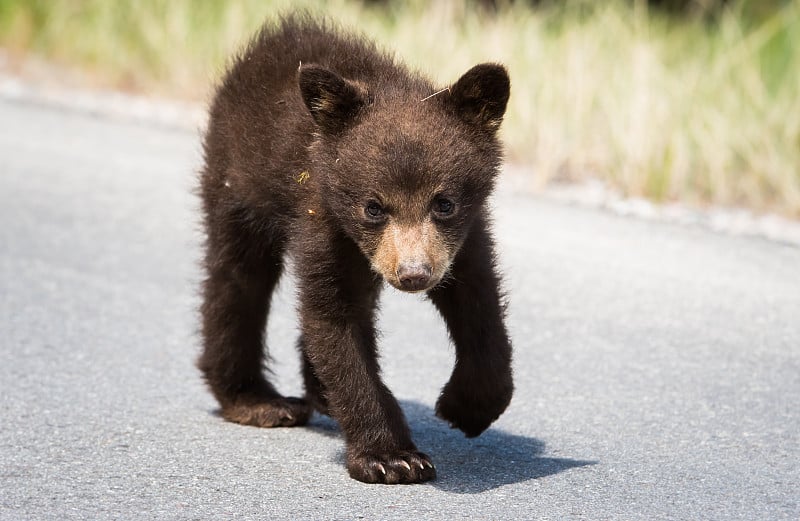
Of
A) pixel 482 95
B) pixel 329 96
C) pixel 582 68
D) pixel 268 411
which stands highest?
pixel 582 68

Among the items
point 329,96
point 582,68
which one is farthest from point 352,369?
point 582,68

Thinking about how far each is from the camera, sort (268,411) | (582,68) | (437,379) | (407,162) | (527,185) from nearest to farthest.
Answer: (407,162) → (268,411) → (437,379) → (527,185) → (582,68)

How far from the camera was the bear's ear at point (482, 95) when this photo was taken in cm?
477

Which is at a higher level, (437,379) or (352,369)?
(352,369)

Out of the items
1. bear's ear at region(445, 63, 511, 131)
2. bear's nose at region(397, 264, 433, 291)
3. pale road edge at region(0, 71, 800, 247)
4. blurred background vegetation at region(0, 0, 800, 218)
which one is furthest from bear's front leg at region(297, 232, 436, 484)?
blurred background vegetation at region(0, 0, 800, 218)

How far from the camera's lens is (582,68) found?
1166cm

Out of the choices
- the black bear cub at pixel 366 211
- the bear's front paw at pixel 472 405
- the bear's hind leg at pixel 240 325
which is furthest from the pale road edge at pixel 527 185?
the bear's front paw at pixel 472 405

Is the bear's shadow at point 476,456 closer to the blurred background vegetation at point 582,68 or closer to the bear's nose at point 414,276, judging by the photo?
the bear's nose at point 414,276

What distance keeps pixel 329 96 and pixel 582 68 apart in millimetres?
7262

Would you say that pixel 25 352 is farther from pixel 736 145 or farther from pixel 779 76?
pixel 779 76

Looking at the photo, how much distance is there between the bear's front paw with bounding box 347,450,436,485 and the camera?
186 inches

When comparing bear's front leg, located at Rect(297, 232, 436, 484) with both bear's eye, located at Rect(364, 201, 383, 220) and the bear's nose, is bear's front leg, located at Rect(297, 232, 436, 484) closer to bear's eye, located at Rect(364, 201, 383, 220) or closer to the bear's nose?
bear's eye, located at Rect(364, 201, 383, 220)

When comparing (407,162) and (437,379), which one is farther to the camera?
(437,379)

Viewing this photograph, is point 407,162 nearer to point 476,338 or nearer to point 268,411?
point 476,338
